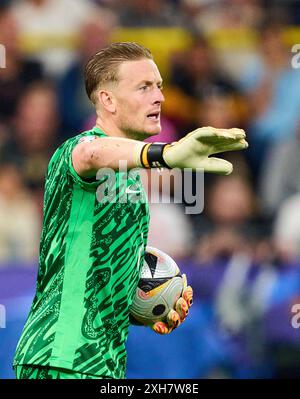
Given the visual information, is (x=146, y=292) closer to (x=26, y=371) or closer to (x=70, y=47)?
(x=26, y=371)

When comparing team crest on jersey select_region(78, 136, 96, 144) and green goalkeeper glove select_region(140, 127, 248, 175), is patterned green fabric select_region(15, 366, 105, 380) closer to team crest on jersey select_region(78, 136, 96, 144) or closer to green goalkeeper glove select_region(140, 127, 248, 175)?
team crest on jersey select_region(78, 136, 96, 144)

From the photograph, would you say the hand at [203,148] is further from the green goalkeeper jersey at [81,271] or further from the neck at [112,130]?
the neck at [112,130]

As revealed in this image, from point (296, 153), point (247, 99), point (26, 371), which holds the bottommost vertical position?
point (26, 371)

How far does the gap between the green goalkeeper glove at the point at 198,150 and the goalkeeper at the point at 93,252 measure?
54cm

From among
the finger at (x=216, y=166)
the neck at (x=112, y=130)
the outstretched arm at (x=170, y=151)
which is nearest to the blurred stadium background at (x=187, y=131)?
the neck at (x=112, y=130)

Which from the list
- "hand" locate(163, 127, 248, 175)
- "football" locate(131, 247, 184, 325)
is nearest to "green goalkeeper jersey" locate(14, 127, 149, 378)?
"football" locate(131, 247, 184, 325)

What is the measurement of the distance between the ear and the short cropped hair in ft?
0.17

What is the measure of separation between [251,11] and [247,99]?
40.6 inches

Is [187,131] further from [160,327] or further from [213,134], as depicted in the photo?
[213,134]

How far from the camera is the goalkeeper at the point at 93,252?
17.6 ft

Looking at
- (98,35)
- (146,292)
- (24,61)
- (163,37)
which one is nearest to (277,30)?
(163,37)

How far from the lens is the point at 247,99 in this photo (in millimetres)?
11234

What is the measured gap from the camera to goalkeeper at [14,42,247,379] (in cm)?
537

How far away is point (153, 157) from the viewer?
15.4 ft
